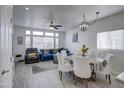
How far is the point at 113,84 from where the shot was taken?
10.9 ft

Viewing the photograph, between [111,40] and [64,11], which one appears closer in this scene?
[64,11]

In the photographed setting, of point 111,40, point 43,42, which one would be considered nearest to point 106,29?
point 111,40

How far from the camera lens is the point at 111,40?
481 cm

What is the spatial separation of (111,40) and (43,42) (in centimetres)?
558

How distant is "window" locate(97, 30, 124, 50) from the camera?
431 cm

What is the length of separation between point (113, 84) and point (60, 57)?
79.2 inches

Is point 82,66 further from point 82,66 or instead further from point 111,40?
point 111,40

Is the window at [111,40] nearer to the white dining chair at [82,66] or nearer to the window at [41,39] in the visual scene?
the white dining chair at [82,66]

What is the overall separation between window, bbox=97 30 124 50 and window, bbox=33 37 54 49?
468 centimetres

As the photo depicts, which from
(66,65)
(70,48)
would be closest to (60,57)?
(66,65)
